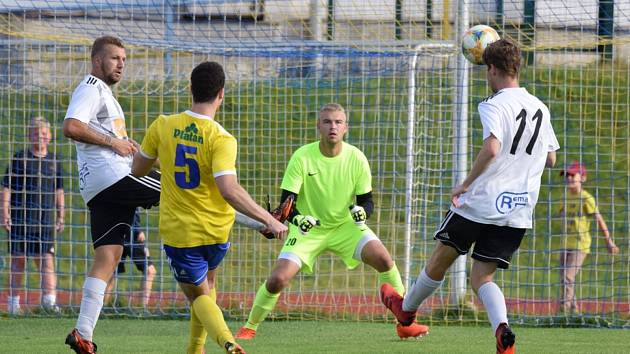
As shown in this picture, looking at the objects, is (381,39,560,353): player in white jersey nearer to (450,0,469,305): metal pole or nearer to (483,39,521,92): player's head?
(483,39,521,92): player's head

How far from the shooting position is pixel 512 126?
22.4 ft

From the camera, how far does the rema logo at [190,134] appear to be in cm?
618

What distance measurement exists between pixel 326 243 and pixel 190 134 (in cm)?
292

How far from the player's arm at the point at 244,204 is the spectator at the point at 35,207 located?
566 cm

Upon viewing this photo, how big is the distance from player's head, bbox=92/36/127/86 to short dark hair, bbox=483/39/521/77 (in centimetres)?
Result: 244

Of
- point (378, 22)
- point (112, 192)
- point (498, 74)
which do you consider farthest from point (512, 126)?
point (378, 22)

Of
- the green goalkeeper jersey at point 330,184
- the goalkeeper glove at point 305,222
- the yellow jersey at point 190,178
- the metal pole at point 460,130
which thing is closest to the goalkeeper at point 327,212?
the green goalkeeper jersey at point 330,184

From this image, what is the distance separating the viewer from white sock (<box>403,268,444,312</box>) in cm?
739

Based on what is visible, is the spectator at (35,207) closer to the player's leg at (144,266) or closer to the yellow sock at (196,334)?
the player's leg at (144,266)

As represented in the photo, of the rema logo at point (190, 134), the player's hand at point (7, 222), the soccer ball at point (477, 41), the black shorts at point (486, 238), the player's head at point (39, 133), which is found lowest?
the player's hand at point (7, 222)

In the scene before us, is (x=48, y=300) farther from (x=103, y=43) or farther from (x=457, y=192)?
(x=457, y=192)

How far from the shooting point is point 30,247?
11.7m

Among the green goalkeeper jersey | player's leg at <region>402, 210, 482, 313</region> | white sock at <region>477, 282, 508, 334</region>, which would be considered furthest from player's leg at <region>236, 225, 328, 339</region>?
white sock at <region>477, 282, 508, 334</region>

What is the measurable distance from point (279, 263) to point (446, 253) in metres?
1.93
